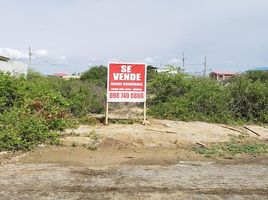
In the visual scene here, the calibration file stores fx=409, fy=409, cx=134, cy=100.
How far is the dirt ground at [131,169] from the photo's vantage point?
6246 millimetres

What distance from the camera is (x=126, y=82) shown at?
1302 centimetres

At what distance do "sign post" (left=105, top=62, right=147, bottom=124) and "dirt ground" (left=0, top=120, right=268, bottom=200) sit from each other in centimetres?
143

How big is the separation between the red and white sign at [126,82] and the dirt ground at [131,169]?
1.43 metres

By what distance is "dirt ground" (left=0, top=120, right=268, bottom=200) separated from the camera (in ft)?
20.5

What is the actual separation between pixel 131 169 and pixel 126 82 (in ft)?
18.3

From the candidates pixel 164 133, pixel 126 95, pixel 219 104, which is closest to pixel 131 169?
pixel 164 133

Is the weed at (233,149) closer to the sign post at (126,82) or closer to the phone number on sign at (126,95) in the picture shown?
the phone number on sign at (126,95)


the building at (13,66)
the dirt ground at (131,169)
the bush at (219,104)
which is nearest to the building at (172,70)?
the bush at (219,104)

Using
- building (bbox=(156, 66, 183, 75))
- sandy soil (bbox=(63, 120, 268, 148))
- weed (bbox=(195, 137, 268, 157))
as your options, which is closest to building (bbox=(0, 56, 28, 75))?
building (bbox=(156, 66, 183, 75))

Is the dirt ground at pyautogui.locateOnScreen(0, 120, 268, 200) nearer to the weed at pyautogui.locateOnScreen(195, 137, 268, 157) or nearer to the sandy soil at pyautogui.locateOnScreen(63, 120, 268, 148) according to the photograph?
the sandy soil at pyautogui.locateOnScreen(63, 120, 268, 148)

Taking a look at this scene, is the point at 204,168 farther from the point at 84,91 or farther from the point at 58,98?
the point at 84,91

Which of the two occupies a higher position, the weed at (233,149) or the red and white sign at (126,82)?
the red and white sign at (126,82)

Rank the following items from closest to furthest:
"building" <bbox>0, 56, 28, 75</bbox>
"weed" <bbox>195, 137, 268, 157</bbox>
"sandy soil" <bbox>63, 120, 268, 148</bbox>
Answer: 1. "weed" <bbox>195, 137, 268, 157</bbox>
2. "sandy soil" <bbox>63, 120, 268, 148</bbox>
3. "building" <bbox>0, 56, 28, 75</bbox>

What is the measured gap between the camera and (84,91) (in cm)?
1609
